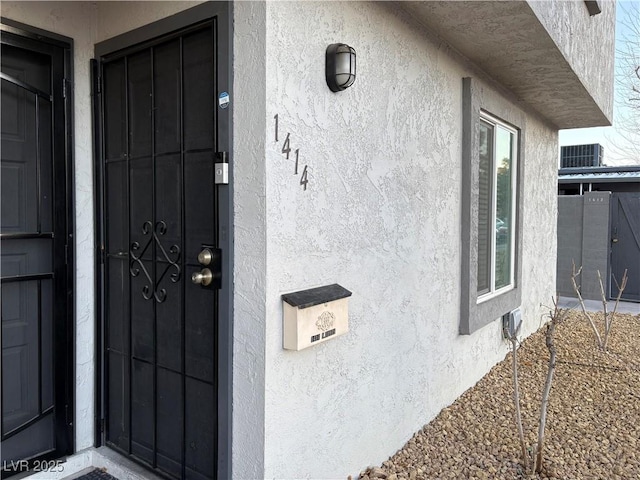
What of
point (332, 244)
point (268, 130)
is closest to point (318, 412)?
point (332, 244)

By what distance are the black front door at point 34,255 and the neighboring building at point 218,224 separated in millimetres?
10

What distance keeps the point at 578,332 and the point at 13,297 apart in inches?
266

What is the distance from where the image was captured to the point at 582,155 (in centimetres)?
1911

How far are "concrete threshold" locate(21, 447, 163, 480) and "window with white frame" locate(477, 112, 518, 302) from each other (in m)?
3.31

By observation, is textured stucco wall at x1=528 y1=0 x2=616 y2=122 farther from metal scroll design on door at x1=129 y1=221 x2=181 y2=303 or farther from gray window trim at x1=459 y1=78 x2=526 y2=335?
metal scroll design on door at x1=129 y1=221 x2=181 y2=303

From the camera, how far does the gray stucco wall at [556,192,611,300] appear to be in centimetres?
966

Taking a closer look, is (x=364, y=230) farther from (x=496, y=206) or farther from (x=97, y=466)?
(x=496, y=206)

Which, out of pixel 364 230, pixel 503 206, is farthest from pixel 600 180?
pixel 364 230

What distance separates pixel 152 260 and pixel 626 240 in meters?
9.99

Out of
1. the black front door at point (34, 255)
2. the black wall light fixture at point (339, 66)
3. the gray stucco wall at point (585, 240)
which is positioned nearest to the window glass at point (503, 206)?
the black wall light fixture at point (339, 66)

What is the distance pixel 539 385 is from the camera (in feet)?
15.3

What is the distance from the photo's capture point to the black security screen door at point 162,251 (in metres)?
2.47

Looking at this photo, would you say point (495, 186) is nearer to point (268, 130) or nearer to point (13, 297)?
point (268, 130)

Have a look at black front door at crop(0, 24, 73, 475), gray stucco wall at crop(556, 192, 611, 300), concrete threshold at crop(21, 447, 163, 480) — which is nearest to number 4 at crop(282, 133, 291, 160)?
black front door at crop(0, 24, 73, 475)
